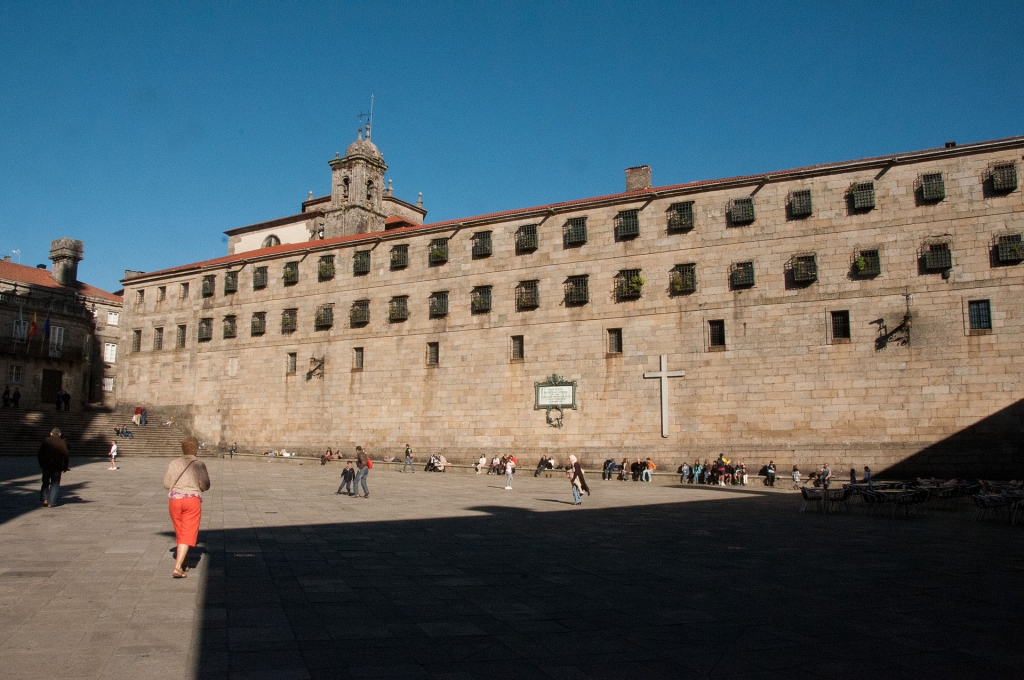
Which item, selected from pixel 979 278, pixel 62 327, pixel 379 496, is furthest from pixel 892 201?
pixel 62 327

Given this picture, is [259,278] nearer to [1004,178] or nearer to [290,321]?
[290,321]

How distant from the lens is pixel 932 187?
30.2 m

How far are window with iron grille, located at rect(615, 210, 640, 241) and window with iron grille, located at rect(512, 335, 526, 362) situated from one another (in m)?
6.95

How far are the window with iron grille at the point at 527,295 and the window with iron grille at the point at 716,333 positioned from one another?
8.56 m

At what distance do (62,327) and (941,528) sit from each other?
5702cm

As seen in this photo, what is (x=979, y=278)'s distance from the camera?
29.2 metres

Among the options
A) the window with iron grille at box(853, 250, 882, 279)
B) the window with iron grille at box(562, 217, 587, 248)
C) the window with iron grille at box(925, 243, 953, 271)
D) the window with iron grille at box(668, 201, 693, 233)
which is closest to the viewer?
the window with iron grille at box(925, 243, 953, 271)

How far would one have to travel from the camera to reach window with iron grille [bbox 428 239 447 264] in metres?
40.0

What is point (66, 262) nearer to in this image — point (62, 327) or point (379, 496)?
point (62, 327)

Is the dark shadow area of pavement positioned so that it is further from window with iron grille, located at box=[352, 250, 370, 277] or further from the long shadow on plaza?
window with iron grille, located at box=[352, 250, 370, 277]

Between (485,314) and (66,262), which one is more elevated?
(66,262)

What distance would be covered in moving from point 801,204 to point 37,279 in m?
58.1

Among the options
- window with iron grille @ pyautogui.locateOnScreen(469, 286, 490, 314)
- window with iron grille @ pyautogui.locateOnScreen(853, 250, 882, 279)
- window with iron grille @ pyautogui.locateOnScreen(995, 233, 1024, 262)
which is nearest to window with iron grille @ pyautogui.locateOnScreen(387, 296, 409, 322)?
window with iron grille @ pyautogui.locateOnScreen(469, 286, 490, 314)

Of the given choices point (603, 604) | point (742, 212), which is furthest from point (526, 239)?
point (603, 604)
